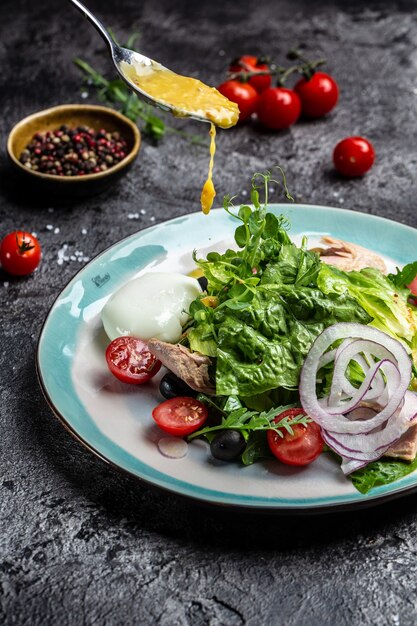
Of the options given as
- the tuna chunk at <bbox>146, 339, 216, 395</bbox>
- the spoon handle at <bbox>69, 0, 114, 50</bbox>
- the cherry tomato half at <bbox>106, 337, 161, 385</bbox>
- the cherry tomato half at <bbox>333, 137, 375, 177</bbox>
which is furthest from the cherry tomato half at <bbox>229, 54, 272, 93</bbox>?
the tuna chunk at <bbox>146, 339, 216, 395</bbox>

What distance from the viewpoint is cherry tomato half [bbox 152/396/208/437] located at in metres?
3.68

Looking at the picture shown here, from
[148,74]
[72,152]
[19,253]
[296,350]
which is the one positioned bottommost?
[19,253]

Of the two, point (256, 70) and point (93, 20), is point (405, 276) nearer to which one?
point (93, 20)

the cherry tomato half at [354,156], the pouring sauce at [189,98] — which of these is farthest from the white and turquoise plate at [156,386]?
the cherry tomato half at [354,156]

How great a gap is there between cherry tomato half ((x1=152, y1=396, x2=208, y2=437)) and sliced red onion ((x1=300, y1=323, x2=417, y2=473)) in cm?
48

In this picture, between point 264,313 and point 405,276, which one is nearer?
point 264,313

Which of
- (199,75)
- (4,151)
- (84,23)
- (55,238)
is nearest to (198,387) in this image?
(55,238)

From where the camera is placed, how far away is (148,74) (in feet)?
14.6

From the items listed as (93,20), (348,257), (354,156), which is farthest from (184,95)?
(354,156)

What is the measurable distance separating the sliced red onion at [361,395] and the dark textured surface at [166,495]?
12.9 inches

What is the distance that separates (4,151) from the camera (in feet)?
20.4

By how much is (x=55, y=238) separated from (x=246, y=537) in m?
2.64

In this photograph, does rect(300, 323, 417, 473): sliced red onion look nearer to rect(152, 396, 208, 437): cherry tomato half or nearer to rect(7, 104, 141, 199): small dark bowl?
rect(152, 396, 208, 437): cherry tomato half

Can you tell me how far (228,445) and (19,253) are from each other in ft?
6.81
